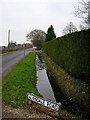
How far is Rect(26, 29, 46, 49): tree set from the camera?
171ft

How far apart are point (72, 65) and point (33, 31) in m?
55.8

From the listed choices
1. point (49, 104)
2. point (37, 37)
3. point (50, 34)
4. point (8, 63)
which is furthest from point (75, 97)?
point (37, 37)

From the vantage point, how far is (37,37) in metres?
53.8

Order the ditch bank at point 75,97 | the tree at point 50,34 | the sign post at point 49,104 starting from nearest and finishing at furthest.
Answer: the sign post at point 49,104 < the ditch bank at point 75,97 < the tree at point 50,34

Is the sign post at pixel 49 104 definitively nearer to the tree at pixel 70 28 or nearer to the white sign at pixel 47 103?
the white sign at pixel 47 103

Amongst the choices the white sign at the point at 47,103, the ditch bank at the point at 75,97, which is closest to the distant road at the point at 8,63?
the ditch bank at the point at 75,97

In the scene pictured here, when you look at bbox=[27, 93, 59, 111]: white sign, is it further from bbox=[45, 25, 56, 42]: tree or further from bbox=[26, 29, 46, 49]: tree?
bbox=[26, 29, 46, 49]: tree

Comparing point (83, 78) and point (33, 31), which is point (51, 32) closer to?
point (33, 31)

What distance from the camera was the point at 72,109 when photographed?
4281 mm

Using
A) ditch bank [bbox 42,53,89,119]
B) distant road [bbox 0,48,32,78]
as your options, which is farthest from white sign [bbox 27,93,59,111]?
A: distant road [bbox 0,48,32,78]

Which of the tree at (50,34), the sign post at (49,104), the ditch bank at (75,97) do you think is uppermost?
the tree at (50,34)

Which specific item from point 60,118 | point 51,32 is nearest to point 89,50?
point 60,118

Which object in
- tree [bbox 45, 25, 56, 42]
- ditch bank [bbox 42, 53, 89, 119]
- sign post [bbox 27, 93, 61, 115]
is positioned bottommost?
ditch bank [bbox 42, 53, 89, 119]

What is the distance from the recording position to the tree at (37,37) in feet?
171
